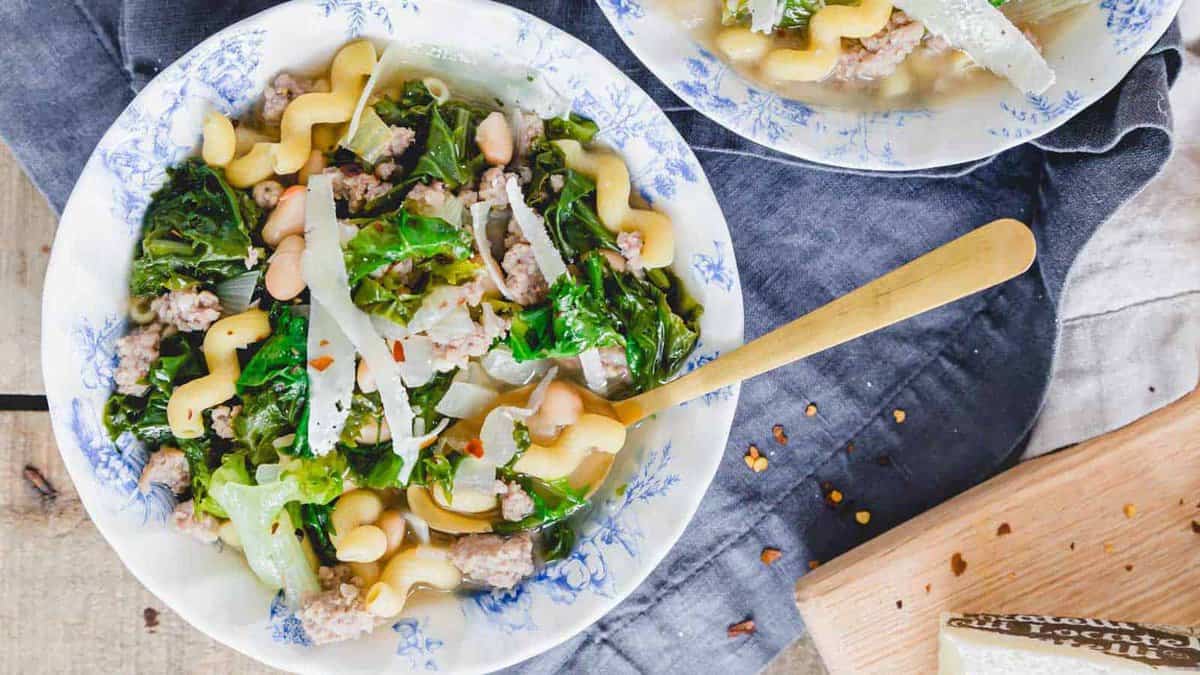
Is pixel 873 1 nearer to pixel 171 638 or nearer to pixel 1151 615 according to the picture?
pixel 1151 615

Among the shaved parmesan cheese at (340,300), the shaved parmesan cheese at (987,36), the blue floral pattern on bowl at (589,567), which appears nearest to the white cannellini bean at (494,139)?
the shaved parmesan cheese at (340,300)

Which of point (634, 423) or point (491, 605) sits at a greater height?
point (634, 423)

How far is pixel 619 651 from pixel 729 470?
1.40 ft

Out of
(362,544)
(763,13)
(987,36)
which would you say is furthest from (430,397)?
(987,36)

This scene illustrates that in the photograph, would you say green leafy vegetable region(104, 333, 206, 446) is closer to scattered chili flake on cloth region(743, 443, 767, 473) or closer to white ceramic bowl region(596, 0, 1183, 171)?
white ceramic bowl region(596, 0, 1183, 171)

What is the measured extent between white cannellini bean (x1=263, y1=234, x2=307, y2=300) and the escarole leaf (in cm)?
8

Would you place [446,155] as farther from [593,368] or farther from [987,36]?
[987,36]

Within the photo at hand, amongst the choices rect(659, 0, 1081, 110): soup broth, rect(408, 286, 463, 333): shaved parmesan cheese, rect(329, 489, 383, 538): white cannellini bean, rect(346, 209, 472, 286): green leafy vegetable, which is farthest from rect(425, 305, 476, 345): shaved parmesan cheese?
rect(659, 0, 1081, 110): soup broth

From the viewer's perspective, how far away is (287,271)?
163cm

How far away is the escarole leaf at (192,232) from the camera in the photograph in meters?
1.67

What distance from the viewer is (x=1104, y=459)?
6.62 ft

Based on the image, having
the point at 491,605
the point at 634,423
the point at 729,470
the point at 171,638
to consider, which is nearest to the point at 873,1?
the point at 634,423

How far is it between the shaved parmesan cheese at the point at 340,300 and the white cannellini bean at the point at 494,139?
26cm

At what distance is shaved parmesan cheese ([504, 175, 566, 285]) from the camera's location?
5.54 feet
